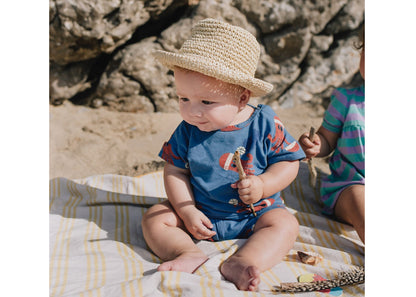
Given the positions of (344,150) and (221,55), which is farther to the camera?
(344,150)

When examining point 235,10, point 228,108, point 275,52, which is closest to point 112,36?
point 235,10

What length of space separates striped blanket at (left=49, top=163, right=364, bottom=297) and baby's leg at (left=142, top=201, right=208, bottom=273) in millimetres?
45

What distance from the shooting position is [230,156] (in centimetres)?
166

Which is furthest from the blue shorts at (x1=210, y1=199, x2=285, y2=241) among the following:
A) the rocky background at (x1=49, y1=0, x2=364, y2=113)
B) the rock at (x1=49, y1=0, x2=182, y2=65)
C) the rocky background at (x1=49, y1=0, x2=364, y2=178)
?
the rock at (x1=49, y1=0, x2=182, y2=65)

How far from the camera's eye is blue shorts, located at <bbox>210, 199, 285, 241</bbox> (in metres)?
1.67

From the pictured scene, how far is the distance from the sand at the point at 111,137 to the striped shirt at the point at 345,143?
2.42 ft

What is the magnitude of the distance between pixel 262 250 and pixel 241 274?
0.48 feet

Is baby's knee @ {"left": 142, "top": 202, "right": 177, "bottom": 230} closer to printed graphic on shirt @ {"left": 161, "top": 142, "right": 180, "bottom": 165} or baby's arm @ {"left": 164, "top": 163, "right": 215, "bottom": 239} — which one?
baby's arm @ {"left": 164, "top": 163, "right": 215, "bottom": 239}

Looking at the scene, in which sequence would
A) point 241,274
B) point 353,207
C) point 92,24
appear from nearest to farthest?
point 241,274, point 353,207, point 92,24

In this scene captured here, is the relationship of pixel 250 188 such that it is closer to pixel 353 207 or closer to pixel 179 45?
pixel 353 207

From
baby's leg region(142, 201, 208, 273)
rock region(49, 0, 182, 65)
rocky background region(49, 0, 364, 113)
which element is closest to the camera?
baby's leg region(142, 201, 208, 273)

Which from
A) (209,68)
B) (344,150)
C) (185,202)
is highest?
(209,68)

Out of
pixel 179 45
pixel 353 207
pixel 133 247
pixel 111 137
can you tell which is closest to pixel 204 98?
pixel 133 247

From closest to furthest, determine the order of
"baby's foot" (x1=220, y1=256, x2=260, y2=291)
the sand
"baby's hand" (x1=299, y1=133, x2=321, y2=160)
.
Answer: "baby's foot" (x1=220, y1=256, x2=260, y2=291) → "baby's hand" (x1=299, y1=133, x2=321, y2=160) → the sand
